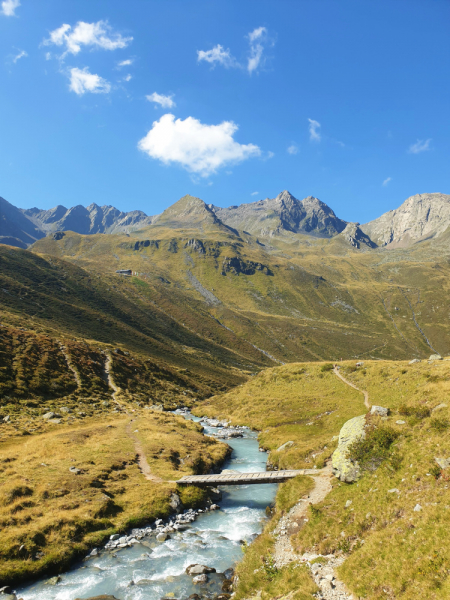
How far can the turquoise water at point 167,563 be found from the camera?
773 inches

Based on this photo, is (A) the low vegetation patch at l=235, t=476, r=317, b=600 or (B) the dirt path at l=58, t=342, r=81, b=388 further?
(B) the dirt path at l=58, t=342, r=81, b=388

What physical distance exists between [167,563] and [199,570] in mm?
2813

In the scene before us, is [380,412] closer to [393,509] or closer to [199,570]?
[393,509]

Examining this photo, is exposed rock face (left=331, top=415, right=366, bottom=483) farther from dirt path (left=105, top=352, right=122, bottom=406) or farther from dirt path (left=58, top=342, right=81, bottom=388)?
dirt path (left=58, top=342, right=81, bottom=388)

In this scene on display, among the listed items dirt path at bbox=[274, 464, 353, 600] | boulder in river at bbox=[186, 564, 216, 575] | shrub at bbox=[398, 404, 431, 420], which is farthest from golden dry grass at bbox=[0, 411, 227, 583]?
shrub at bbox=[398, 404, 431, 420]

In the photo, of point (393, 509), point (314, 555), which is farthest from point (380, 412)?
point (314, 555)

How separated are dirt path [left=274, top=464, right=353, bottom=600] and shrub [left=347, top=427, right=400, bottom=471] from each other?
3.91 m

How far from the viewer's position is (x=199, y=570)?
21.5m

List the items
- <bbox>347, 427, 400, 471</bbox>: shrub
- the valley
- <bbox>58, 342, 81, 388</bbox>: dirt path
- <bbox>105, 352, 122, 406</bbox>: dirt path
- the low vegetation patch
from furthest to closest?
<bbox>105, 352, 122, 406</bbox>: dirt path
<bbox>58, 342, 81, 388</bbox>: dirt path
<bbox>347, 427, 400, 471</bbox>: shrub
the valley
the low vegetation patch

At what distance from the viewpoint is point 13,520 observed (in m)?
23.7

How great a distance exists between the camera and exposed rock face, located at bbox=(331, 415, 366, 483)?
2502cm

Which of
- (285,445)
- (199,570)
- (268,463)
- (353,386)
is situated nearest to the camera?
(199,570)

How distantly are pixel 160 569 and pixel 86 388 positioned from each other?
195 ft

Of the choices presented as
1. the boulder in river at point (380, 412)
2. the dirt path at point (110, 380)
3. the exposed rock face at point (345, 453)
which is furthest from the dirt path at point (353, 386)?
the dirt path at point (110, 380)
